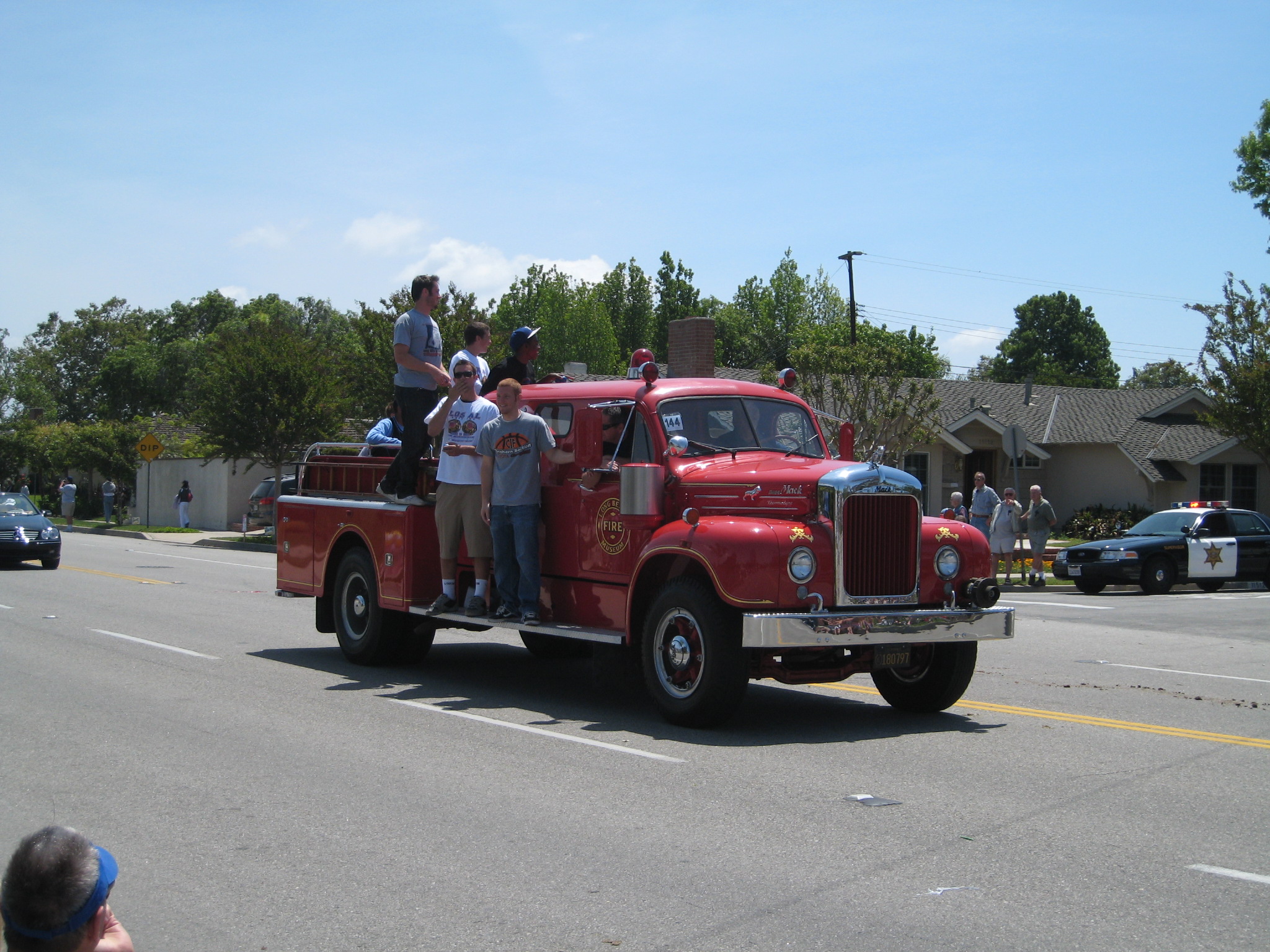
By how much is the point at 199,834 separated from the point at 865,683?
6.41m

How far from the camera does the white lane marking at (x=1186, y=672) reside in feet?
37.3

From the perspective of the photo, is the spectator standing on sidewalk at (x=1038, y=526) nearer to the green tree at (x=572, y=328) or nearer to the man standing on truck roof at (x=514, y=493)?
the man standing on truck roof at (x=514, y=493)

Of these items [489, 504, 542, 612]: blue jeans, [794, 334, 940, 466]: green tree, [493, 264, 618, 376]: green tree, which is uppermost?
[493, 264, 618, 376]: green tree

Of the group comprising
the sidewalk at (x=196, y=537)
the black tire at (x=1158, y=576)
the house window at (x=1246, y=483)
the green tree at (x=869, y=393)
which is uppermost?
the green tree at (x=869, y=393)

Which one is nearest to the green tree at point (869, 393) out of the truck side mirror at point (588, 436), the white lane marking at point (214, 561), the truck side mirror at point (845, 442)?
the white lane marking at point (214, 561)

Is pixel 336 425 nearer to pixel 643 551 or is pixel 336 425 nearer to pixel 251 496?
pixel 251 496

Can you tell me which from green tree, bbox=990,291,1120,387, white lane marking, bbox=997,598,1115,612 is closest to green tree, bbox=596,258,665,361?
green tree, bbox=990,291,1120,387

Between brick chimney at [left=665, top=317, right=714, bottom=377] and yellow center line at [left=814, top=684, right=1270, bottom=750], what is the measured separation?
17.1 metres

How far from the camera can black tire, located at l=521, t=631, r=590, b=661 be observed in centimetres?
1141

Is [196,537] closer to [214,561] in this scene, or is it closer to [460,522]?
[214,561]

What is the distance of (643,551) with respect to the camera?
8.27 m

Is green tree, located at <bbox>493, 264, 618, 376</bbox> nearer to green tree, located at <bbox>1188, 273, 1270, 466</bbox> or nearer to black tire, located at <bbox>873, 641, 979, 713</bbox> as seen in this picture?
green tree, located at <bbox>1188, 273, 1270, 466</bbox>

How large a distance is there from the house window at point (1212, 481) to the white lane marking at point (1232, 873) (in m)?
33.8

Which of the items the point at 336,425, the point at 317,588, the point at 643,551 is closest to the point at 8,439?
the point at 336,425
